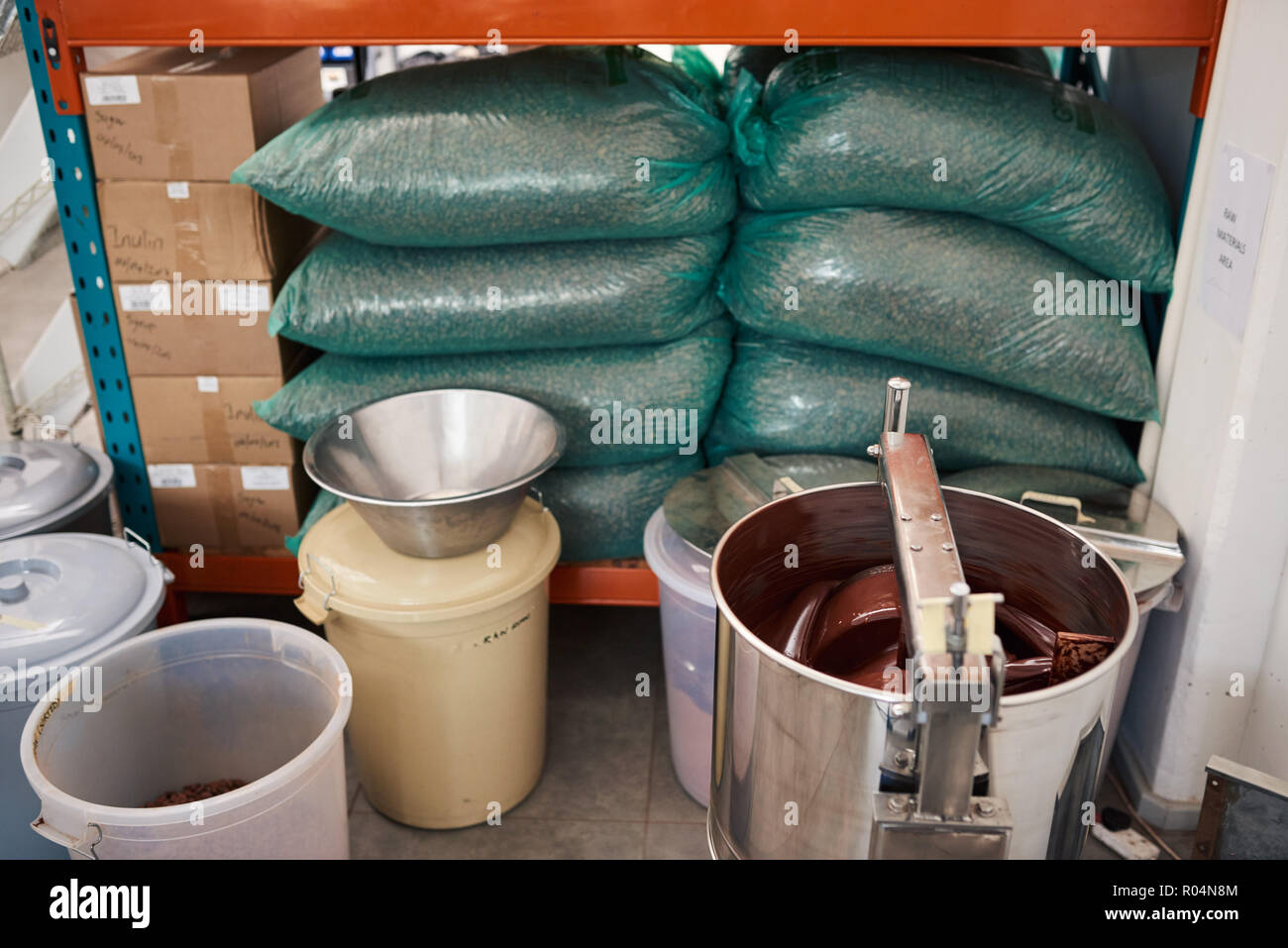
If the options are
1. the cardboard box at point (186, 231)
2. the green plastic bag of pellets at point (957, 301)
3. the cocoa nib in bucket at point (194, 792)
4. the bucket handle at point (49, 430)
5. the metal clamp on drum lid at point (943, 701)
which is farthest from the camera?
the bucket handle at point (49, 430)

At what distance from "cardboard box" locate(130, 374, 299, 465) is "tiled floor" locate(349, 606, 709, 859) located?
0.69m

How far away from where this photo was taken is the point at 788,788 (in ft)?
2.97

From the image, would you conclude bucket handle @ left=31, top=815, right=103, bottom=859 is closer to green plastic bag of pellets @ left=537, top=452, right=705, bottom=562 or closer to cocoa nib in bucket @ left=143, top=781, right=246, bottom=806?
cocoa nib in bucket @ left=143, top=781, right=246, bottom=806

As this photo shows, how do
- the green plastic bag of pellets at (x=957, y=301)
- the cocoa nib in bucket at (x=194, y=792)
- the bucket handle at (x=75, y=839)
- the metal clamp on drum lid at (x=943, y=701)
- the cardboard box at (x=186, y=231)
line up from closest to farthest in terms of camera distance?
the metal clamp on drum lid at (x=943, y=701)
the bucket handle at (x=75, y=839)
the cocoa nib in bucket at (x=194, y=792)
the green plastic bag of pellets at (x=957, y=301)
the cardboard box at (x=186, y=231)

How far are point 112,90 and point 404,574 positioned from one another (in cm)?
102

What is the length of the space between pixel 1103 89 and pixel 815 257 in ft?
3.67

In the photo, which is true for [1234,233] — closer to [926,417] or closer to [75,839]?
[926,417]

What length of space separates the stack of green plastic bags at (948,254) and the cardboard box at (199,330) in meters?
0.91

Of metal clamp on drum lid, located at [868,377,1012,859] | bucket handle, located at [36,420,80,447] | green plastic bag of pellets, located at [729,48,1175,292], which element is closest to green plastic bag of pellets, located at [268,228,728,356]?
green plastic bag of pellets, located at [729,48,1175,292]

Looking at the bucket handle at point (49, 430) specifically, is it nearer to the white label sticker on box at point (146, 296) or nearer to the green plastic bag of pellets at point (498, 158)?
the white label sticker on box at point (146, 296)

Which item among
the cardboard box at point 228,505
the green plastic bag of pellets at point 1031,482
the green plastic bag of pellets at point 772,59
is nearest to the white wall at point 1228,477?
the green plastic bag of pellets at point 1031,482

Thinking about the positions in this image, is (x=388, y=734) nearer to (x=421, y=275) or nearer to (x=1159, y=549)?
(x=421, y=275)

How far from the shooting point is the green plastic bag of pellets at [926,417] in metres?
2.07

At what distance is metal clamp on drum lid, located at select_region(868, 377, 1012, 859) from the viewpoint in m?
0.73
